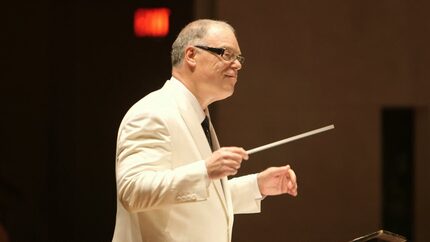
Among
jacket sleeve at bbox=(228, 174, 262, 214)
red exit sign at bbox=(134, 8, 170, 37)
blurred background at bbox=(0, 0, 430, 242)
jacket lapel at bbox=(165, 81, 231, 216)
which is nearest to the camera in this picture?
jacket lapel at bbox=(165, 81, 231, 216)

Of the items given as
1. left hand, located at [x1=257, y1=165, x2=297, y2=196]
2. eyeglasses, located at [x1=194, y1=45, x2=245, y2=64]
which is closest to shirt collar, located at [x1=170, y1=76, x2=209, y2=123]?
eyeglasses, located at [x1=194, y1=45, x2=245, y2=64]

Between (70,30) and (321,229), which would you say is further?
(321,229)

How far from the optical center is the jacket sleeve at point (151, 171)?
7.03 feet

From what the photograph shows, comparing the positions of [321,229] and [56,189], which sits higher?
[56,189]

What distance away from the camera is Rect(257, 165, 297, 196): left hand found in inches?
98.9

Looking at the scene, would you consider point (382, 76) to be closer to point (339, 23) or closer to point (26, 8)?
point (339, 23)

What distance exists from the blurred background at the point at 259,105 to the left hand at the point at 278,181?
5.61ft

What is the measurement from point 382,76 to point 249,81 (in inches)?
31.9

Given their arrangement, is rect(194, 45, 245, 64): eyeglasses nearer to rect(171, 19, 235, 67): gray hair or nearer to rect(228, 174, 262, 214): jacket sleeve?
rect(171, 19, 235, 67): gray hair

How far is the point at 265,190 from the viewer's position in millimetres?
2652

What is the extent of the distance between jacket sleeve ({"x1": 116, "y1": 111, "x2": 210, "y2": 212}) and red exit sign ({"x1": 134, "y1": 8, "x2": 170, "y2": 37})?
207cm

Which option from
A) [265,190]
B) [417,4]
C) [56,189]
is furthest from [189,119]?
[417,4]

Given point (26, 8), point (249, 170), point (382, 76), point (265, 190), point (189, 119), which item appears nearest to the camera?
point (189, 119)

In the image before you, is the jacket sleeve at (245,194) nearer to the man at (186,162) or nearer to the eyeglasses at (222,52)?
the man at (186,162)
